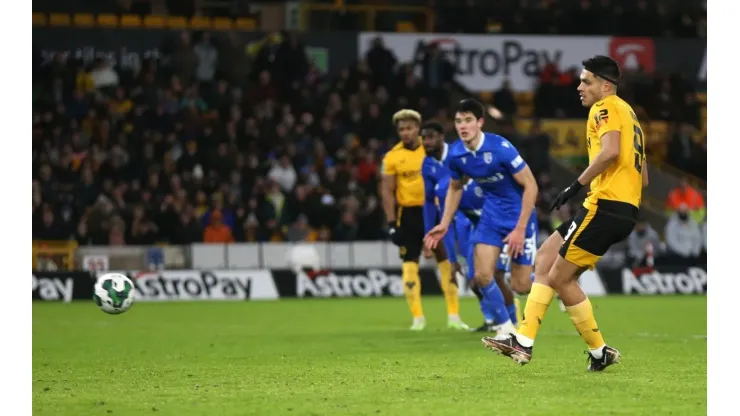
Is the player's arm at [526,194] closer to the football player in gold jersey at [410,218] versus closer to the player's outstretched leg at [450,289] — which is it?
the football player in gold jersey at [410,218]

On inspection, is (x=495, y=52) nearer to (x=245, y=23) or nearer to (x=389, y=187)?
(x=245, y=23)

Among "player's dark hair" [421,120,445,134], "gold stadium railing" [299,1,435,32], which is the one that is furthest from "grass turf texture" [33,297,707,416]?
"gold stadium railing" [299,1,435,32]

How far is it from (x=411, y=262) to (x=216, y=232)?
9.03m

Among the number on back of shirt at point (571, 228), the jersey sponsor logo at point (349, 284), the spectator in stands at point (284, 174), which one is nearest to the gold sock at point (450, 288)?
the number on back of shirt at point (571, 228)

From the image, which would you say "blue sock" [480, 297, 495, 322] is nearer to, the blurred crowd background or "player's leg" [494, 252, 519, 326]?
"player's leg" [494, 252, 519, 326]

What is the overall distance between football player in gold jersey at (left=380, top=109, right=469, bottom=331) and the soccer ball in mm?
3298

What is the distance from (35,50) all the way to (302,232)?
24.8 ft

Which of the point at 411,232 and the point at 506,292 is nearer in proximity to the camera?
the point at 506,292

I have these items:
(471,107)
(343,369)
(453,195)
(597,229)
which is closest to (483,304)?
(453,195)

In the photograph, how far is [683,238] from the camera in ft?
83.7

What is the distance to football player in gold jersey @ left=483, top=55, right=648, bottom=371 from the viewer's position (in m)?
8.77
